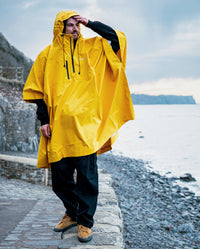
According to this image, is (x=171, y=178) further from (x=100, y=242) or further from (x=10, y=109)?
(x=100, y=242)

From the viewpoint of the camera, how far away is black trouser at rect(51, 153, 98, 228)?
257cm

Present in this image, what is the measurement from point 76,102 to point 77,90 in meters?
0.13

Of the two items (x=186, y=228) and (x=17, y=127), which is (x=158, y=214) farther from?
(x=17, y=127)

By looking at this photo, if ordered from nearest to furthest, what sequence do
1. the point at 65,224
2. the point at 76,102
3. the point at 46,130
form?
the point at 76,102
the point at 46,130
the point at 65,224

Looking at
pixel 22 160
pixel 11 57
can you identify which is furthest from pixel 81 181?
pixel 11 57

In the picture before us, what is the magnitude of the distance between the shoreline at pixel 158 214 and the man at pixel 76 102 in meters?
2.68

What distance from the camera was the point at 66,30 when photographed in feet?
8.62

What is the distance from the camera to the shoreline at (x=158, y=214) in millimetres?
5371

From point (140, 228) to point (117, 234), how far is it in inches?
123

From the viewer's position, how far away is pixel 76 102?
253 cm

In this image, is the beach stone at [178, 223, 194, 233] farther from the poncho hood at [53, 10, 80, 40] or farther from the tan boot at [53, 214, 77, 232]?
the poncho hood at [53, 10, 80, 40]

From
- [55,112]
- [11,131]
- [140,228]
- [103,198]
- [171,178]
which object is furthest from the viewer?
[11,131]

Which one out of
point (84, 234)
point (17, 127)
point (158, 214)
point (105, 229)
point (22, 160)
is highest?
point (17, 127)

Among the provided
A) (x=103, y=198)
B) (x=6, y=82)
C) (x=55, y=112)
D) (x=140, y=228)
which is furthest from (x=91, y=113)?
(x=6, y=82)
